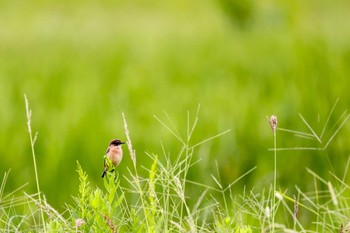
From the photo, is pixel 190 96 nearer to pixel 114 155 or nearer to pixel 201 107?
pixel 201 107

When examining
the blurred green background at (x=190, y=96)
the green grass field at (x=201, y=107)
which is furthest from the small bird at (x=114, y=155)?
the blurred green background at (x=190, y=96)

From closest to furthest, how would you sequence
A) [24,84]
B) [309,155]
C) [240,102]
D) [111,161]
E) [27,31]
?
1. [111,161]
2. [309,155]
3. [240,102]
4. [24,84]
5. [27,31]

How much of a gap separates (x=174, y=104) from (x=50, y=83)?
121cm

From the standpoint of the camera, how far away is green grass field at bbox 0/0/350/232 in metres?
3.43

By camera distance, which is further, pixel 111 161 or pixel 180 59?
pixel 180 59

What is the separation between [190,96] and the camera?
5211mm

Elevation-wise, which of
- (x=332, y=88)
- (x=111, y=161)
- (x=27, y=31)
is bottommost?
(x=27, y=31)

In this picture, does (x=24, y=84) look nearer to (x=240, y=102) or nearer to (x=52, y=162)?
(x=240, y=102)

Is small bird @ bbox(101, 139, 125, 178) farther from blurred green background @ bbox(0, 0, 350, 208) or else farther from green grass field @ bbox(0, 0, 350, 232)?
blurred green background @ bbox(0, 0, 350, 208)

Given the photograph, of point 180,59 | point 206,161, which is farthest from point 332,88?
point 180,59

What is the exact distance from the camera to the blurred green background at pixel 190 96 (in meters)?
3.56

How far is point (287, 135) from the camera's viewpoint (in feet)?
12.2

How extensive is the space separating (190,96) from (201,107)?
63cm

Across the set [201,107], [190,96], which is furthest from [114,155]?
[190,96]
